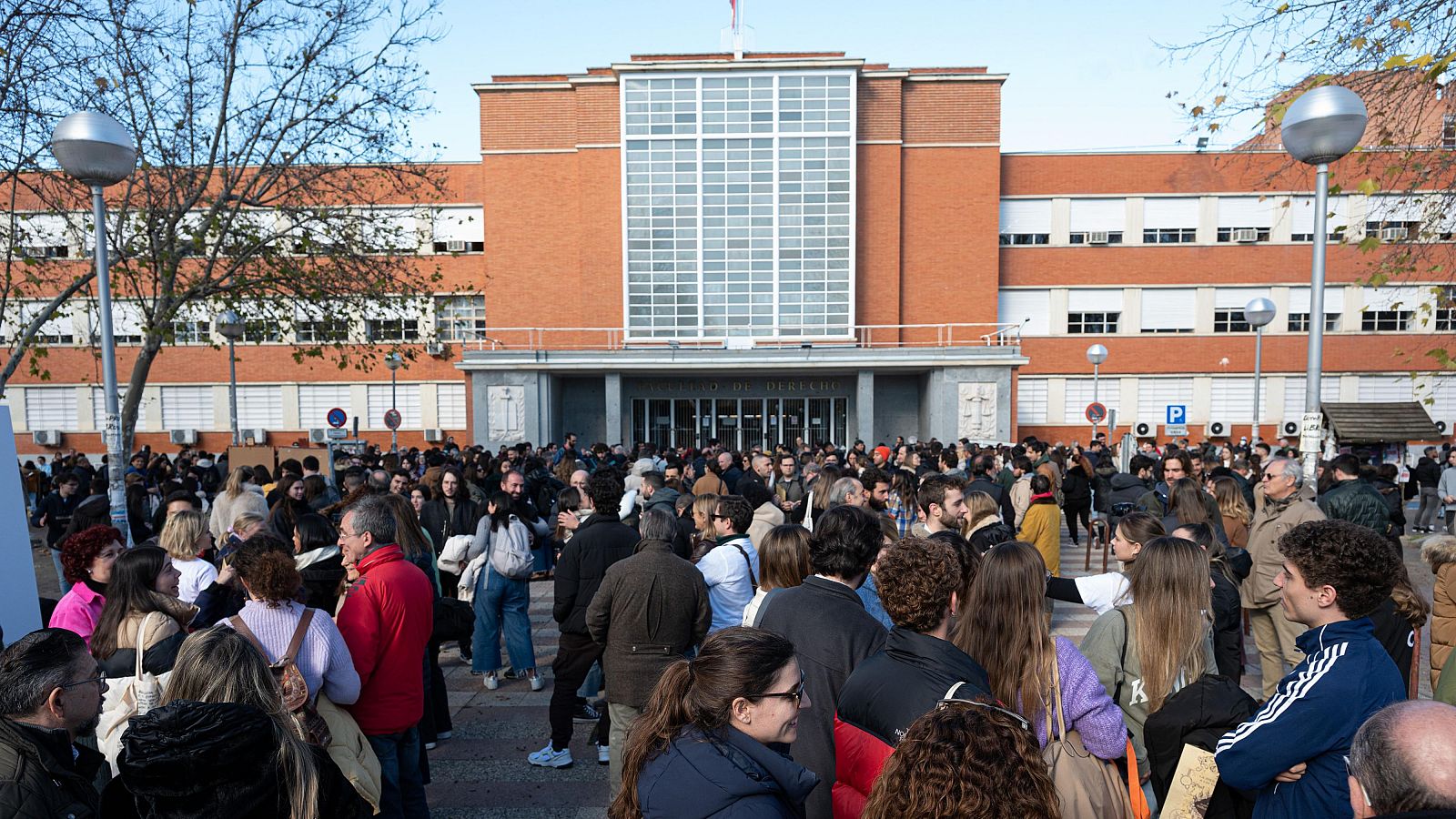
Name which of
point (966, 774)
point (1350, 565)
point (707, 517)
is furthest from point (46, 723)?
point (1350, 565)

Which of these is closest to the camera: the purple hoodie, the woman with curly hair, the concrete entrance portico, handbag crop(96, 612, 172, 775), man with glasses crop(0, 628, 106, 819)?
the woman with curly hair

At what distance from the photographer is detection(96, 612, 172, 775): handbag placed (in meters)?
3.28

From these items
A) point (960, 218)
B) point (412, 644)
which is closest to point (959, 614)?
point (412, 644)

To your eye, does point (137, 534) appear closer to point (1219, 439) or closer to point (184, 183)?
point (184, 183)

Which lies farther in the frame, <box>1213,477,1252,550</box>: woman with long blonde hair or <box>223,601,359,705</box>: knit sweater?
<box>1213,477,1252,550</box>: woman with long blonde hair

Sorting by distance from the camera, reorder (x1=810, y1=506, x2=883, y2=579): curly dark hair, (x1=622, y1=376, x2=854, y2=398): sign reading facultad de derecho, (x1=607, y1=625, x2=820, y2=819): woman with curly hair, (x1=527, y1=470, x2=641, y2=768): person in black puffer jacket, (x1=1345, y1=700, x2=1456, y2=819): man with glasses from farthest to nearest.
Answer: (x1=622, y1=376, x2=854, y2=398): sign reading facultad de derecho
(x1=527, y1=470, x2=641, y2=768): person in black puffer jacket
(x1=810, y1=506, x2=883, y2=579): curly dark hair
(x1=607, y1=625, x2=820, y2=819): woman with curly hair
(x1=1345, y1=700, x2=1456, y2=819): man with glasses

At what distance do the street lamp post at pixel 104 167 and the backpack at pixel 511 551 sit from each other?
2873 millimetres

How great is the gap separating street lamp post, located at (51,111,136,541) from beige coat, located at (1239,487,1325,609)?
8.65 metres

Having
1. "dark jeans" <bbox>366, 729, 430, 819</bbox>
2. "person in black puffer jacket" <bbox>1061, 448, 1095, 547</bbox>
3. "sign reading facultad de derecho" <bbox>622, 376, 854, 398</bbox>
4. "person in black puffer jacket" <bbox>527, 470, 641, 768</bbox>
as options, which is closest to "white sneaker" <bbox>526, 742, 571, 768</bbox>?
"person in black puffer jacket" <bbox>527, 470, 641, 768</bbox>

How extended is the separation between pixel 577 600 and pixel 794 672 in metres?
3.15

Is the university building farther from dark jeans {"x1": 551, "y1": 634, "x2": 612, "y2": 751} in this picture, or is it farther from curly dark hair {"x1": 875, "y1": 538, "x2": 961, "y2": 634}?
curly dark hair {"x1": 875, "y1": 538, "x2": 961, "y2": 634}

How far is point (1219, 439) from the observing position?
2931cm

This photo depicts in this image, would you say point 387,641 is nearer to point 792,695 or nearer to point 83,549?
point 83,549

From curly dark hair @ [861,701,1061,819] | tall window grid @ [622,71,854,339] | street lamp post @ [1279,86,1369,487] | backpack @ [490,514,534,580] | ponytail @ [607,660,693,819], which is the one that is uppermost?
tall window grid @ [622,71,854,339]
